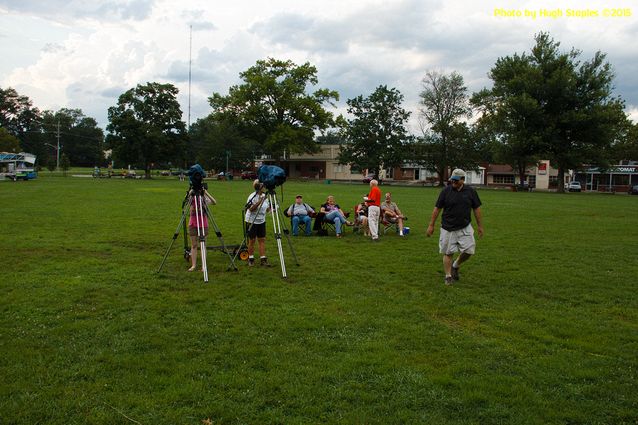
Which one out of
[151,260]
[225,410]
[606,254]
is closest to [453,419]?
[225,410]

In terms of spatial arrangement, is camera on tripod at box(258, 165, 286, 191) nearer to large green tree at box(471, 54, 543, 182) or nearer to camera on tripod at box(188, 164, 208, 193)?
camera on tripod at box(188, 164, 208, 193)

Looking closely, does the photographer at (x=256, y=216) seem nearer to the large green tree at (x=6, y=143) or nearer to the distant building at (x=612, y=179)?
the distant building at (x=612, y=179)

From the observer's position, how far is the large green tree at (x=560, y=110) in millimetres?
51250

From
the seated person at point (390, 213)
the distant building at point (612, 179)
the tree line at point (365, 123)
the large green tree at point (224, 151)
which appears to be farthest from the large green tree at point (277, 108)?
the seated person at point (390, 213)

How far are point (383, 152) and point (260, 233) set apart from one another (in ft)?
208

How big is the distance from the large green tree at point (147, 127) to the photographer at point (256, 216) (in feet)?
201

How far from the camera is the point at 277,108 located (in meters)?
71.8

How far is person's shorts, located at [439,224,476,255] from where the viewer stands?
340 inches

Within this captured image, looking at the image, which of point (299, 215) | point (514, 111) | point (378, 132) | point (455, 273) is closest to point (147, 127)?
point (378, 132)

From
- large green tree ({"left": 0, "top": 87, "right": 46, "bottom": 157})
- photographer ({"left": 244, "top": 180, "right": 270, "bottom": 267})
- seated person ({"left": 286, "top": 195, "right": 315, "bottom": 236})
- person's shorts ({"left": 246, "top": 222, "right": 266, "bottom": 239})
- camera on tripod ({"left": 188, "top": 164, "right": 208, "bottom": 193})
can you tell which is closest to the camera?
camera on tripod ({"left": 188, "top": 164, "right": 208, "bottom": 193})

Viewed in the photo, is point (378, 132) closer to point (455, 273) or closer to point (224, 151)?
point (224, 151)

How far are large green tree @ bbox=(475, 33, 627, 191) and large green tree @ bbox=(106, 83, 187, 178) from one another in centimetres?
4340

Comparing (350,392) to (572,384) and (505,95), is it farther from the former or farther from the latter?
(505,95)

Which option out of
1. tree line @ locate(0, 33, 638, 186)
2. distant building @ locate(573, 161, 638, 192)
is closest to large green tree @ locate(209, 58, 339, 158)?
tree line @ locate(0, 33, 638, 186)
